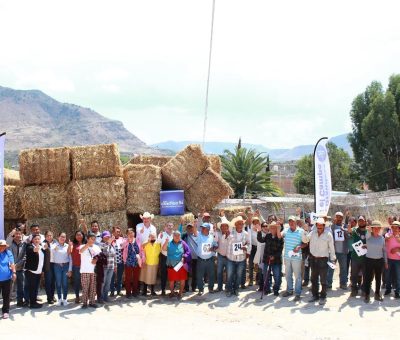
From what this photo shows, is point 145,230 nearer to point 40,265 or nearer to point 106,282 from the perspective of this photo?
point 106,282

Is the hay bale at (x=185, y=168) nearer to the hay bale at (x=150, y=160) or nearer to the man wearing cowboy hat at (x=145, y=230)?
the hay bale at (x=150, y=160)

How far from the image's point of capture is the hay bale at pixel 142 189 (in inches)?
524

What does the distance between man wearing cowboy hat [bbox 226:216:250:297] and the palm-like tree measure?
1978 centimetres

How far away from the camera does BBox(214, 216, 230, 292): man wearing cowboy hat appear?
1127 centimetres

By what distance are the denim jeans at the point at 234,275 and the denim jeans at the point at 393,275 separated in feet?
10.6

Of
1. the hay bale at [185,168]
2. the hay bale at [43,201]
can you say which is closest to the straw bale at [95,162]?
the hay bale at [43,201]

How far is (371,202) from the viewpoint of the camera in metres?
28.0

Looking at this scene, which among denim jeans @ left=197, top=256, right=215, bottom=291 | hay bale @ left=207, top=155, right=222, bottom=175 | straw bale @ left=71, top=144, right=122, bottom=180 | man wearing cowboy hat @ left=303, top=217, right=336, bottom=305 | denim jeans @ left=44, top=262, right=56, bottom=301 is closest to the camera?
man wearing cowboy hat @ left=303, top=217, right=336, bottom=305

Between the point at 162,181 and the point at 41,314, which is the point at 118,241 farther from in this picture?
the point at 162,181

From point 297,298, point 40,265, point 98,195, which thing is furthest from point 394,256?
point 40,265

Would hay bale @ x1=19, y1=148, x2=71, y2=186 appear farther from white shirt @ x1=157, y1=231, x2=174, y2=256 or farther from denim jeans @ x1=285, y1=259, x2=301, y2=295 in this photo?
denim jeans @ x1=285, y1=259, x2=301, y2=295

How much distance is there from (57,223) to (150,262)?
124 inches

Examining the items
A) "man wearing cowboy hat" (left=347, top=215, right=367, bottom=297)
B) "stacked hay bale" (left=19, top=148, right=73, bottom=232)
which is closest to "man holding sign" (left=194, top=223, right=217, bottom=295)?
"man wearing cowboy hat" (left=347, top=215, right=367, bottom=297)

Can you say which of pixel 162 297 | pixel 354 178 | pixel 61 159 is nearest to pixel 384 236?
pixel 162 297
